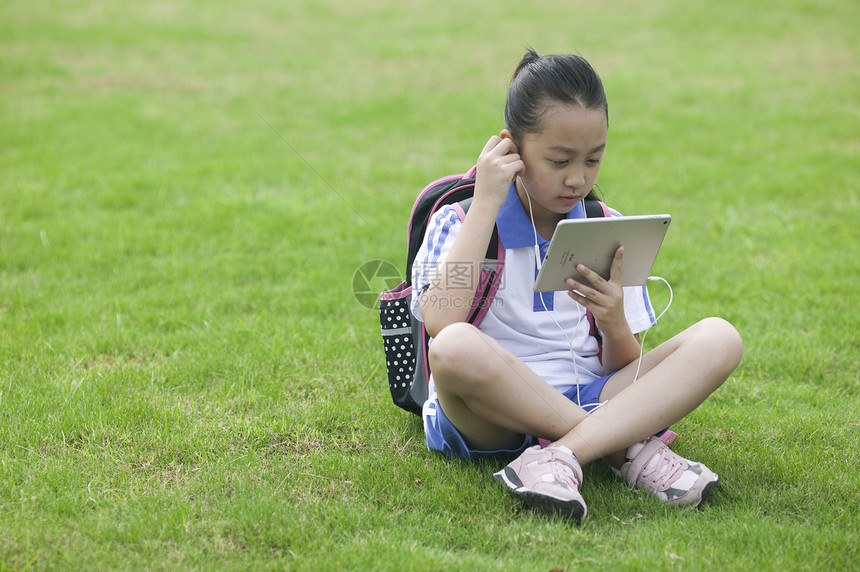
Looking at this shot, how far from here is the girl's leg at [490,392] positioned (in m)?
2.46

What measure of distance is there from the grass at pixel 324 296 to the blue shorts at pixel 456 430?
0.20 ft

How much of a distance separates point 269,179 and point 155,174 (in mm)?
860

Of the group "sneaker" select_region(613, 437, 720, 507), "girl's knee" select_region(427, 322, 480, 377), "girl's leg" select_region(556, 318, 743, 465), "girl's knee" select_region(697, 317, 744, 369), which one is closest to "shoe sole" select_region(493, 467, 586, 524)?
"girl's leg" select_region(556, 318, 743, 465)

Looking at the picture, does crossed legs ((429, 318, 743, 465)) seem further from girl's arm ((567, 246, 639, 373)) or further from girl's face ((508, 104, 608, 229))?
girl's face ((508, 104, 608, 229))

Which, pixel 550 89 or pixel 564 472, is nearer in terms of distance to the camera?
pixel 564 472

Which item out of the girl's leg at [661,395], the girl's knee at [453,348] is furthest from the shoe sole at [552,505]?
the girl's knee at [453,348]

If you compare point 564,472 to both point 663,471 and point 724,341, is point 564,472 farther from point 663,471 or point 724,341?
point 724,341

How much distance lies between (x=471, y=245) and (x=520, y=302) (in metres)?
0.32

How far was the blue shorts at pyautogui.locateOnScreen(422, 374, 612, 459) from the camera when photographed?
275 cm

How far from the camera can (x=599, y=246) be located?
8.51ft

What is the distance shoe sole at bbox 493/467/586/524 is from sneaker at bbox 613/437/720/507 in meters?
0.31

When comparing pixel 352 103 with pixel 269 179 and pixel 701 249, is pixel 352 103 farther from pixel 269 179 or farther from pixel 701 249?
pixel 701 249

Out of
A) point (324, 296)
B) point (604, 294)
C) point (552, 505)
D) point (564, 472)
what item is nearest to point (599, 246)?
point (604, 294)

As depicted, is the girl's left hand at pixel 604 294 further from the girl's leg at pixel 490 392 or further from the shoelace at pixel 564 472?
the shoelace at pixel 564 472
